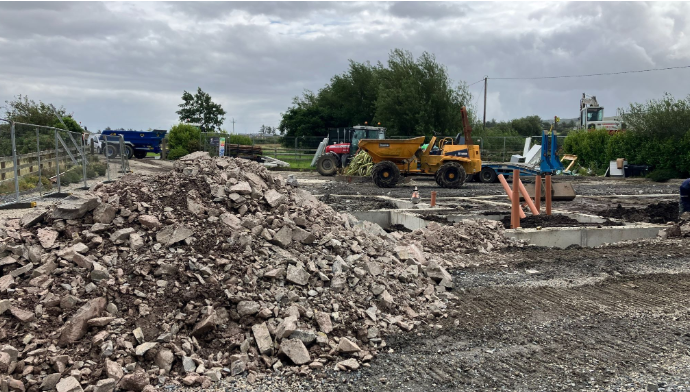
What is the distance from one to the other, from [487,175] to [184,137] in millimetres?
21229

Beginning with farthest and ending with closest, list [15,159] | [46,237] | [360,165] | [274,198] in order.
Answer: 1. [360,165]
2. [15,159]
3. [274,198]
4. [46,237]

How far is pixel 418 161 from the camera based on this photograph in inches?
803

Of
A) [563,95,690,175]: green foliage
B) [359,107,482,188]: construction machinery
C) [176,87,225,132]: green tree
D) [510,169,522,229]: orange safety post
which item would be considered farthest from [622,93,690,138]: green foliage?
[176,87,225,132]: green tree

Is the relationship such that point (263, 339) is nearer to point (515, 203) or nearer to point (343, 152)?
point (515, 203)

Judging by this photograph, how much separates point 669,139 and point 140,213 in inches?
1010

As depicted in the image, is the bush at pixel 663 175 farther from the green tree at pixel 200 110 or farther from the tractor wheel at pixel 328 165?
the green tree at pixel 200 110

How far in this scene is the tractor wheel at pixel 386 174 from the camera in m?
19.6

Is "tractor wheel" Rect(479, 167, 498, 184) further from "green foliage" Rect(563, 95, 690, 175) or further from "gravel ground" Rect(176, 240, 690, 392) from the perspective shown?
"gravel ground" Rect(176, 240, 690, 392)

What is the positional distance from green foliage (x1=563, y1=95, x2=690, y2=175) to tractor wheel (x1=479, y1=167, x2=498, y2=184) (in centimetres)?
726

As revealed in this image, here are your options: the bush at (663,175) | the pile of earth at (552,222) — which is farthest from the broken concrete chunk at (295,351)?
the bush at (663,175)

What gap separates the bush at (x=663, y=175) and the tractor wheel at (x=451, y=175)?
33.2 ft

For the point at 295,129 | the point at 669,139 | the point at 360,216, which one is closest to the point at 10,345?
the point at 360,216

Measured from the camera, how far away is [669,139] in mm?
25125

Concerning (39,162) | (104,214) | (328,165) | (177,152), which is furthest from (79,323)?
(177,152)
